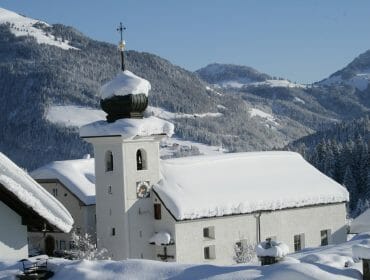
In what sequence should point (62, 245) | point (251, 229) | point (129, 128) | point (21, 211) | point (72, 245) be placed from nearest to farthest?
1. point (21, 211)
2. point (129, 128)
3. point (251, 229)
4. point (72, 245)
5. point (62, 245)

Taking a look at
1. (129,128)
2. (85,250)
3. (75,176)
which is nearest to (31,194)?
(129,128)

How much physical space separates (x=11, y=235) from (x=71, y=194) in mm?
41872

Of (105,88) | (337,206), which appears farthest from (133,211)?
(337,206)

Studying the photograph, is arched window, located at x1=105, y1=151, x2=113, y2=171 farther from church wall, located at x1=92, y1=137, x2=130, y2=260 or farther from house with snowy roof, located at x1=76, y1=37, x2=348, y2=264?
church wall, located at x1=92, y1=137, x2=130, y2=260

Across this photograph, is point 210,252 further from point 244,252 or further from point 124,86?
point 124,86

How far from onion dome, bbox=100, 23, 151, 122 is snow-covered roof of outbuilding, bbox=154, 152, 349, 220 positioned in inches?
187

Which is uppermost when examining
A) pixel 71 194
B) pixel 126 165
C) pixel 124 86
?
pixel 124 86

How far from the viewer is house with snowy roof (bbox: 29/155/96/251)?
5344 cm

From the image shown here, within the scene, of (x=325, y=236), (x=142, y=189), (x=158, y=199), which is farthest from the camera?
(x=325, y=236)

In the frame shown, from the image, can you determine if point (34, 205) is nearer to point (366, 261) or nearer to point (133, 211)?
point (366, 261)

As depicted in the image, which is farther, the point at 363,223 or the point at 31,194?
the point at 363,223

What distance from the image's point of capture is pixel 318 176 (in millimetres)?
56625

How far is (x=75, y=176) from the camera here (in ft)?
184

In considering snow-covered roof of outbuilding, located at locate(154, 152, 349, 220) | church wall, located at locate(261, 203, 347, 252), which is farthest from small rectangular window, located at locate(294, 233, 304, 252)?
snow-covered roof of outbuilding, located at locate(154, 152, 349, 220)
